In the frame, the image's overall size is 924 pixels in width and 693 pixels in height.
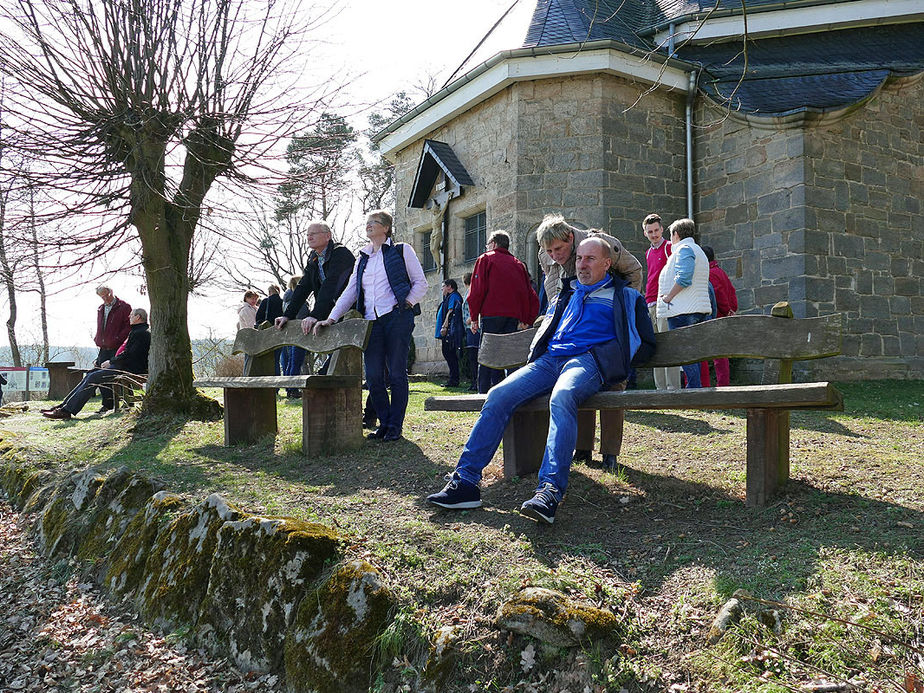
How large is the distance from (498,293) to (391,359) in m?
2.13

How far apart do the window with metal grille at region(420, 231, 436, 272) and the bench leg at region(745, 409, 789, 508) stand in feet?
37.8

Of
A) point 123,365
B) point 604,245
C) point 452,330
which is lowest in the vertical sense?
point 123,365

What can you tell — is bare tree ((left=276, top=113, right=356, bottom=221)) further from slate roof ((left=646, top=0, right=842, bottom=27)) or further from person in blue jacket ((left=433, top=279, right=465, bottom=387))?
slate roof ((left=646, top=0, right=842, bottom=27))

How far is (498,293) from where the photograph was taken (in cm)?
725

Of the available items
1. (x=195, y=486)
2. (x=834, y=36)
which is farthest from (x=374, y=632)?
(x=834, y=36)

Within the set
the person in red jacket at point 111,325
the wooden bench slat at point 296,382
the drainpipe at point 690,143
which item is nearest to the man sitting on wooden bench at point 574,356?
the wooden bench slat at point 296,382

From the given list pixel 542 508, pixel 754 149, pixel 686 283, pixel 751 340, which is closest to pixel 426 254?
pixel 754 149

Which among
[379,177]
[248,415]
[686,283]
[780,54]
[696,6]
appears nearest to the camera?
[248,415]

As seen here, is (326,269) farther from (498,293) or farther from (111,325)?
(111,325)

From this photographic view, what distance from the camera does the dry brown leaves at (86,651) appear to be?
3115mm

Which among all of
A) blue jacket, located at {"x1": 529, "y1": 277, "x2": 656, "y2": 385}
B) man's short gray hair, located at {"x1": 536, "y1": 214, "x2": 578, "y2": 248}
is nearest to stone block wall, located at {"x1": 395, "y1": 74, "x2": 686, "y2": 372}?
man's short gray hair, located at {"x1": 536, "y1": 214, "x2": 578, "y2": 248}

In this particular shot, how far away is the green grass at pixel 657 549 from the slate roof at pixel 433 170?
8.50m

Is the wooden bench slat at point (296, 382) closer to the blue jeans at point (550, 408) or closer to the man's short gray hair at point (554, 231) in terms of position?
the blue jeans at point (550, 408)

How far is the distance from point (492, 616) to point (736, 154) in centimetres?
1041
